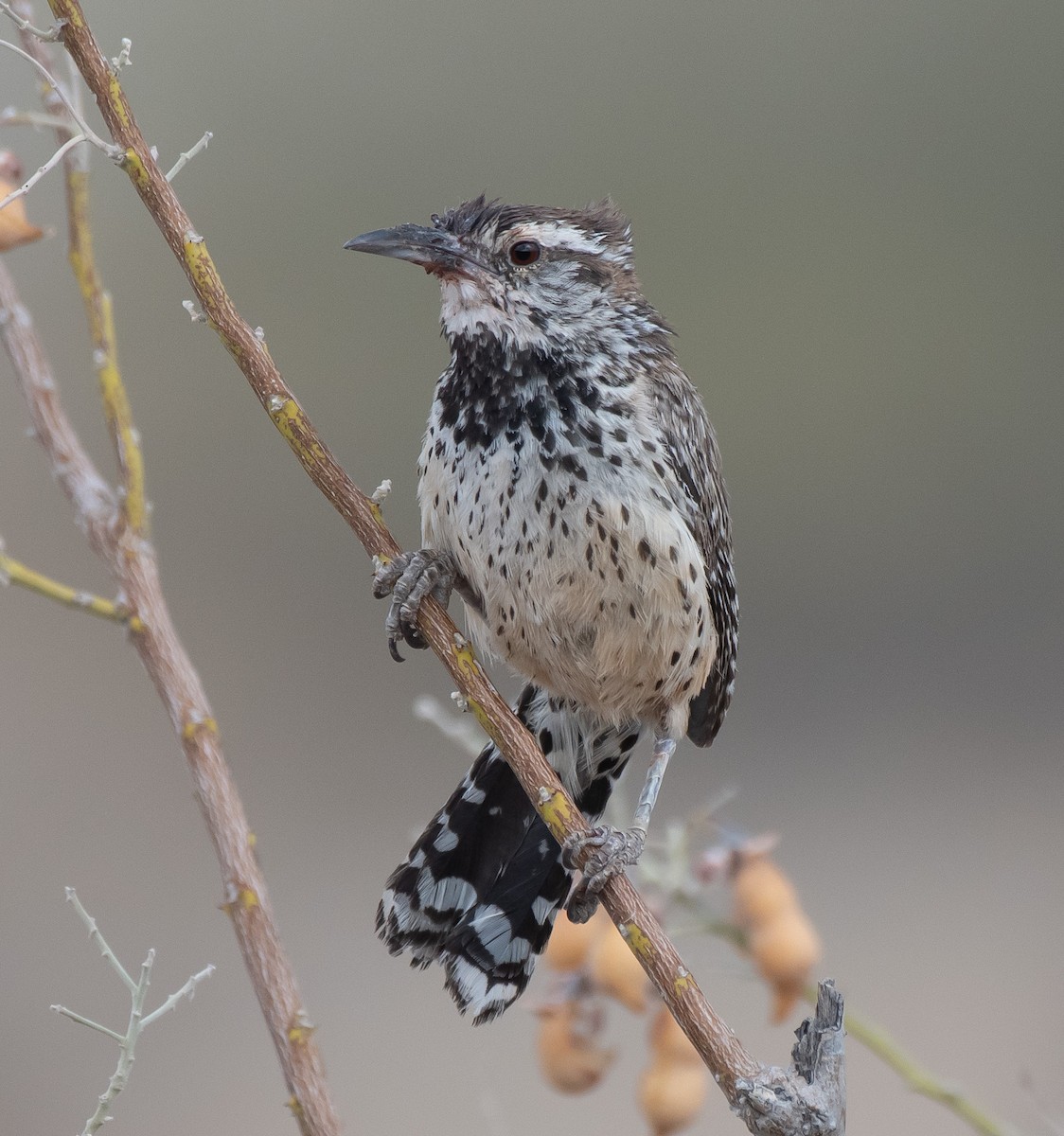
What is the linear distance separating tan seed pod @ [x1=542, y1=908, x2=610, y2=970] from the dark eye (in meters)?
1.03

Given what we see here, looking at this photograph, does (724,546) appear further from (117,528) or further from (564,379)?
(117,528)

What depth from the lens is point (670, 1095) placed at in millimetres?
1714

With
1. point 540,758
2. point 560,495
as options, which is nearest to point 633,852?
point 540,758

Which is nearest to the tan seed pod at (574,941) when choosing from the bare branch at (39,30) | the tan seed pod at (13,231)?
the tan seed pod at (13,231)

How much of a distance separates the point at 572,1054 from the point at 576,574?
719 mm

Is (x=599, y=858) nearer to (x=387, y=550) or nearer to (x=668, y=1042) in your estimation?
(x=668, y=1042)

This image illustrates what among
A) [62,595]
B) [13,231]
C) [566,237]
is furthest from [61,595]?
[566,237]

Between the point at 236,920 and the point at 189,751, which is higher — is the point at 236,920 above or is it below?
below

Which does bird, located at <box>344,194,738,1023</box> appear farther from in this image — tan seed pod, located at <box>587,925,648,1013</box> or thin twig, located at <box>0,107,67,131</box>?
thin twig, located at <box>0,107,67,131</box>

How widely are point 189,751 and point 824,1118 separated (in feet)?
2.39

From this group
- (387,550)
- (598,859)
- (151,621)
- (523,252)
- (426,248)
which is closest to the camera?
(151,621)

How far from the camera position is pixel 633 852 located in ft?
5.96

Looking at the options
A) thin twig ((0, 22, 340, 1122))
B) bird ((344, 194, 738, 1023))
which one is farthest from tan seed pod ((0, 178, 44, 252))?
bird ((344, 194, 738, 1023))

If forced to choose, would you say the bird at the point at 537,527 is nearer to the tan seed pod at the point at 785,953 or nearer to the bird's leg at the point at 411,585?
the bird's leg at the point at 411,585
